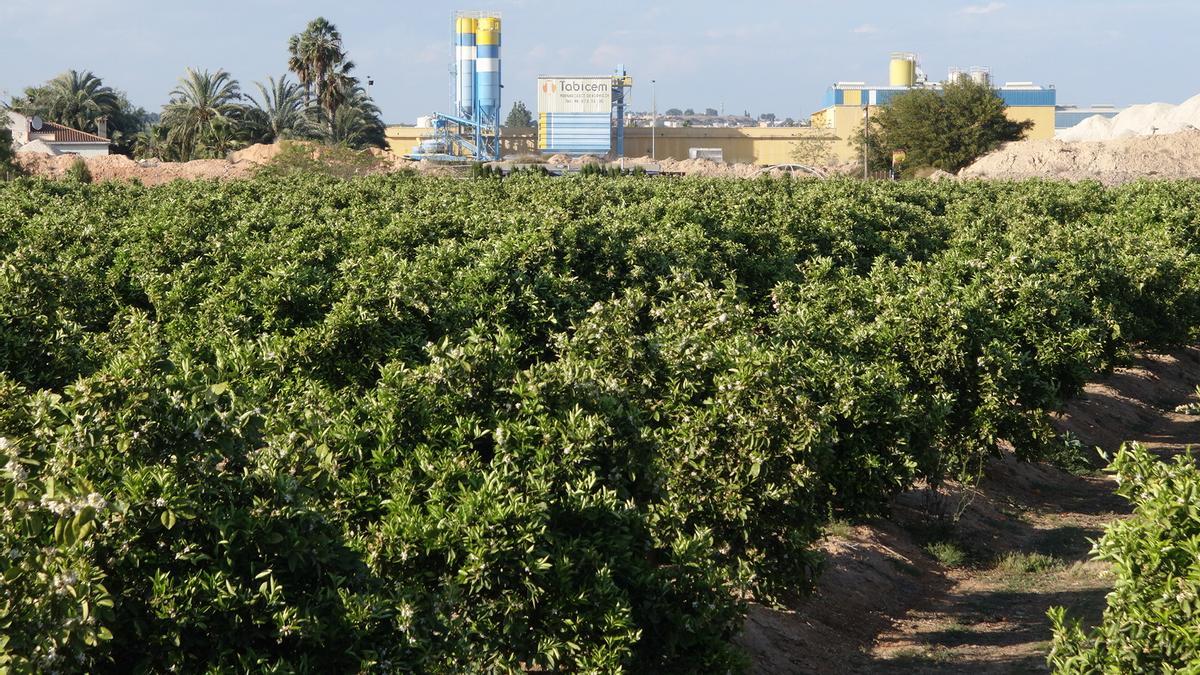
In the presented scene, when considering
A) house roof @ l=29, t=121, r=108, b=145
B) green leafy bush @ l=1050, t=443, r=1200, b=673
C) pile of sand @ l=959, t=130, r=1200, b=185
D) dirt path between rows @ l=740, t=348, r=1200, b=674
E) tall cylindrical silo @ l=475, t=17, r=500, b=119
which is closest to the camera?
green leafy bush @ l=1050, t=443, r=1200, b=673

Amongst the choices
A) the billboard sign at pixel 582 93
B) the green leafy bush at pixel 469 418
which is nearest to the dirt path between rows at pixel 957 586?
the green leafy bush at pixel 469 418

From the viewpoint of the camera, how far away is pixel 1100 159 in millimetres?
69562

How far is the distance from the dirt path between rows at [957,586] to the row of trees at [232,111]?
56.3m

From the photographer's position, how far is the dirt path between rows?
12.1 metres

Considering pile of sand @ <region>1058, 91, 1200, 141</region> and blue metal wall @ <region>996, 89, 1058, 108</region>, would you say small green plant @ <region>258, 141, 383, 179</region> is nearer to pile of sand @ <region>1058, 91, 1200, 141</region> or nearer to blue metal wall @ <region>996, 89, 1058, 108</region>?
pile of sand @ <region>1058, 91, 1200, 141</region>

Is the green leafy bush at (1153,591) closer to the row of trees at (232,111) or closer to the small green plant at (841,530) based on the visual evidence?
the small green plant at (841,530)

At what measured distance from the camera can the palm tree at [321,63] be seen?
86.1m

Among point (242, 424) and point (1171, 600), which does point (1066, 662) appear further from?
point (242, 424)

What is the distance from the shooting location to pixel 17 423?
5699 millimetres

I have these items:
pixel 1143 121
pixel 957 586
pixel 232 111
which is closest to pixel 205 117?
pixel 232 111

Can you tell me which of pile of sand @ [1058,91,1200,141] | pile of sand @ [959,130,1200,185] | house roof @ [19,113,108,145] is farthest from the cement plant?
pile of sand @ [1058,91,1200,141]

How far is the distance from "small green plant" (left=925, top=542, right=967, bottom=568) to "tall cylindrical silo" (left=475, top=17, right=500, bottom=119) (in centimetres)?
9569

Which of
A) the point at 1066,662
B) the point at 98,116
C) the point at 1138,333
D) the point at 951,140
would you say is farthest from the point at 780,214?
the point at 98,116

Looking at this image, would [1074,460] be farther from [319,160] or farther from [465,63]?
[465,63]
